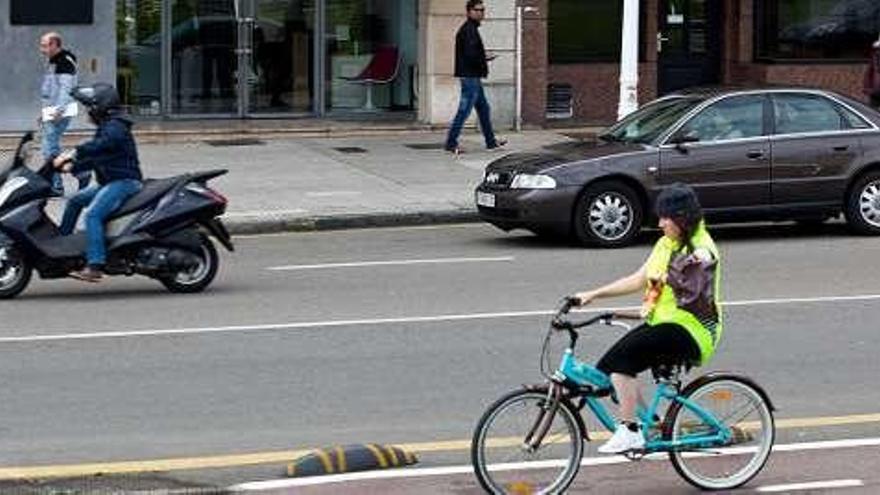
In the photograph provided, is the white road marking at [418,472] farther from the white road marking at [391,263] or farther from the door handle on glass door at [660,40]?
the door handle on glass door at [660,40]

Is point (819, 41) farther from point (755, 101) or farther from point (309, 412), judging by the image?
point (309, 412)

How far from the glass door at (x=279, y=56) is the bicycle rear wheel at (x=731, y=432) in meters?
17.4

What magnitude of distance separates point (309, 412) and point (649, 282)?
2511 millimetres

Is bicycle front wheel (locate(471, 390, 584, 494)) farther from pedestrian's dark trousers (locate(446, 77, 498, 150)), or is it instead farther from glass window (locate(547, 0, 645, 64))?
glass window (locate(547, 0, 645, 64))

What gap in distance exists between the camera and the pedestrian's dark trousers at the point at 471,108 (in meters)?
22.1

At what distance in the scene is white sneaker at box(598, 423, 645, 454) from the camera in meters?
7.52

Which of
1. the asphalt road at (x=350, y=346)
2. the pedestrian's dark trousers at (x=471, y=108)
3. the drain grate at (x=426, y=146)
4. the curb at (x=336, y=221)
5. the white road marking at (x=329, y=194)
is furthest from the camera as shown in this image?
the drain grate at (x=426, y=146)

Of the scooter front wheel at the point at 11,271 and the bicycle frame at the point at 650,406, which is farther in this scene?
the scooter front wheel at the point at 11,271

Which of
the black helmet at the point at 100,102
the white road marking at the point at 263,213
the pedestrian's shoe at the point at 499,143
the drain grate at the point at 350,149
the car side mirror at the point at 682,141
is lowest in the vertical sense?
the white road marking at the point at 263,213

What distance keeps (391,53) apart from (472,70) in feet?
10.4

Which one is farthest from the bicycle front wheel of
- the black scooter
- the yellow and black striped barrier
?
the black scooter

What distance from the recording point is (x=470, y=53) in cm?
2231

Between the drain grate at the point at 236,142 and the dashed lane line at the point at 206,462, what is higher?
the drain grate at the point at 236,142

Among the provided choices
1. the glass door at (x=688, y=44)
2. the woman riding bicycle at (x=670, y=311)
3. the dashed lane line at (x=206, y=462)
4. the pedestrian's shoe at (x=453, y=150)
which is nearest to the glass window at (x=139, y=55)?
the pedestrian's shoe at (x=453, y=150)
